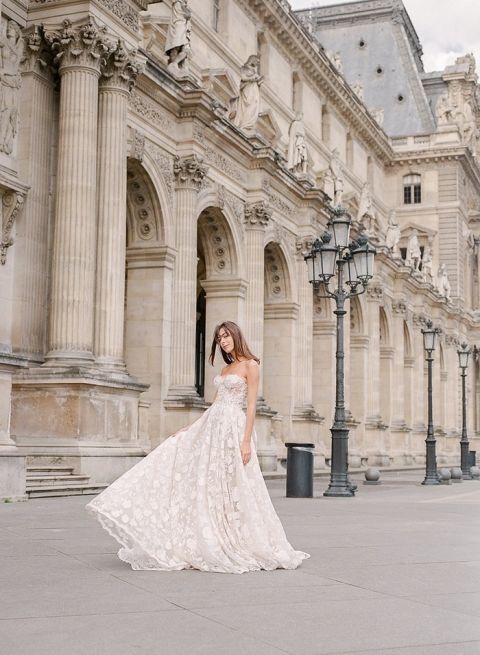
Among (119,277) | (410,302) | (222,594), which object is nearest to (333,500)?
(119,277)

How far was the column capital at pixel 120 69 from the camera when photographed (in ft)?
65.2

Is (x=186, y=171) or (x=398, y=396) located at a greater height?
(x=186, y=171)

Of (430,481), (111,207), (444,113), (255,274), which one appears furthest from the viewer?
(444,113)

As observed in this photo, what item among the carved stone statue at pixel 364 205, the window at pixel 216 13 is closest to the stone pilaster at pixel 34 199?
the window at pixel 216 13

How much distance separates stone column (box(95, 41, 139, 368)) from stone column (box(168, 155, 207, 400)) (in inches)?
201

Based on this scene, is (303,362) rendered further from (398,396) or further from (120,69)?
(398,396)

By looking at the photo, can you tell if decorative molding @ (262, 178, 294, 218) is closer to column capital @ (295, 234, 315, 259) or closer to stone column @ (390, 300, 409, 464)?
column capital @ (295, 234, 315, 259)

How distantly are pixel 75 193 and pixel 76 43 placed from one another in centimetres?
282

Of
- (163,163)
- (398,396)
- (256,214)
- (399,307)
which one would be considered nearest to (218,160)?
(256,214)

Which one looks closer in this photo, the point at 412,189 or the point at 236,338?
the point at 236,338

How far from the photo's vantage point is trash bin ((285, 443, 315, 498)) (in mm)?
19141

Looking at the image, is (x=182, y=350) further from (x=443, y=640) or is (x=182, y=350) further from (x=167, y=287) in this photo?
(x=443, y=640)

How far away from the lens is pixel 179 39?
26.2 metres

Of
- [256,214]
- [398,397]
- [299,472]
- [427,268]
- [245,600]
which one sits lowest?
[245,600]
